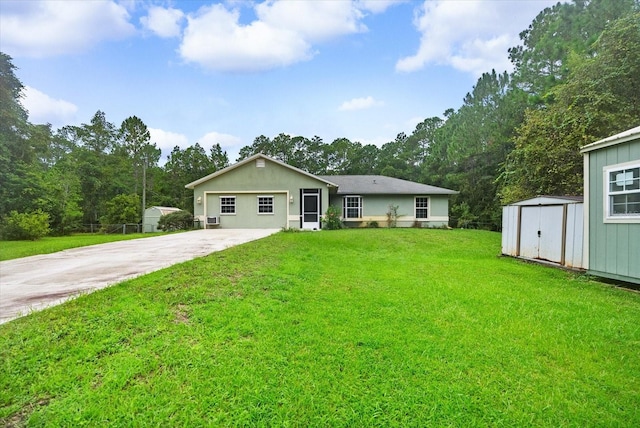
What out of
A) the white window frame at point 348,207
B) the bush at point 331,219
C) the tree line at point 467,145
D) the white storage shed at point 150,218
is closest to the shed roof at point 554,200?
the tree line at point 467,145

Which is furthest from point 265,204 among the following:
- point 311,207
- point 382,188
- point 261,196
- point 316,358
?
point 316,358

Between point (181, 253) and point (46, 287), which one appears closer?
point (46, 287)

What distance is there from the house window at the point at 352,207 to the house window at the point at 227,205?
671 cm

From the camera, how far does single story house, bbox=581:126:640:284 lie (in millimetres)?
5910

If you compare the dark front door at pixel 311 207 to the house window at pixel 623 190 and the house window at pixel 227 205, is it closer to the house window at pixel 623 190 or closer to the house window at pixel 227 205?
the house window at pixel 227 205

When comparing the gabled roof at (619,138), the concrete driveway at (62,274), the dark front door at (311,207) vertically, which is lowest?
the concrete driveway at (62,274)

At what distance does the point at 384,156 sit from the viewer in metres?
43.6

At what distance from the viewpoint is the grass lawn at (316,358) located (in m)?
2.18

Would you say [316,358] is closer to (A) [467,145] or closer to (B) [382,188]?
(B) [382,188]

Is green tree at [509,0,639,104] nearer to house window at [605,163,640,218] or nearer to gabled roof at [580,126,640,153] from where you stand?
gabled roof at [580,126,640,153]

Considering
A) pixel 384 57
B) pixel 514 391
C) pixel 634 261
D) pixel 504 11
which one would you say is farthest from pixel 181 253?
pixel 504 11

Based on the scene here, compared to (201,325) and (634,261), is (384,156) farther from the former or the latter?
(201,325)

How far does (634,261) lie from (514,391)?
5.52 m

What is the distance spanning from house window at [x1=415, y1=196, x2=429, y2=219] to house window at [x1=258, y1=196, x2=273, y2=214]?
915 centimetres
